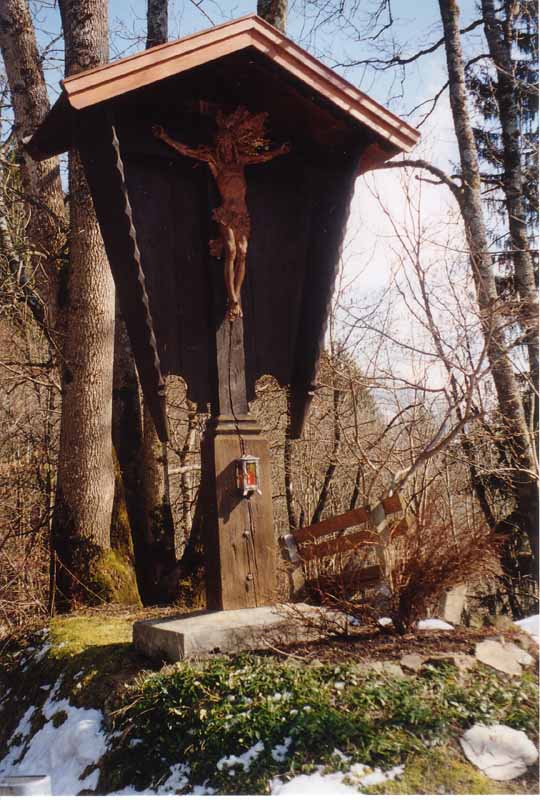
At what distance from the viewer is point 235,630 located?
10.9 feet

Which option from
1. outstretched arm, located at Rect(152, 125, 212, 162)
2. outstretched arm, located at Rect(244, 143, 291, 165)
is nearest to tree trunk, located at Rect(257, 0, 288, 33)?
outstretched arm, located at Rect(244, 143, 291, 165)

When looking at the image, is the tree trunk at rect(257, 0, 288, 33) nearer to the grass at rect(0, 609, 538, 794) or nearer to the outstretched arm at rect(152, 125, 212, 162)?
the outstretched arm at rect(152, 125, 212, 162)

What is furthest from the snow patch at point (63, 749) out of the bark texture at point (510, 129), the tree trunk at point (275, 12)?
the tree trunk at point (275, 12)

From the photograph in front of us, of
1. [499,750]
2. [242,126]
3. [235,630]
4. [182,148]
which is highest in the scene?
[242,126]

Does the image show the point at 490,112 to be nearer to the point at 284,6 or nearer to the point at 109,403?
the point at 284,6

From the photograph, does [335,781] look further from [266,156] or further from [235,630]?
[266,156]

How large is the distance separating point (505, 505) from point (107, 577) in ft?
13.7

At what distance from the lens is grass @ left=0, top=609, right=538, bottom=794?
255 centimetres

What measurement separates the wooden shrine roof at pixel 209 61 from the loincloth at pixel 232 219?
0.70 meters

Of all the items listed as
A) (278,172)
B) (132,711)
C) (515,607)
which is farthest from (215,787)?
(515,607)

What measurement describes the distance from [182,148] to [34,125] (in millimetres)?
2766

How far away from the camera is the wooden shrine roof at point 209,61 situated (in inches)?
128

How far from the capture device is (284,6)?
20.7 ft

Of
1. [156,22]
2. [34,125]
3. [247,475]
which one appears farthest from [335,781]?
[156,22]
